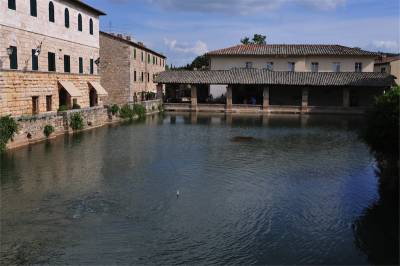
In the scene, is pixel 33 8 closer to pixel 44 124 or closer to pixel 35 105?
pixel 35 105

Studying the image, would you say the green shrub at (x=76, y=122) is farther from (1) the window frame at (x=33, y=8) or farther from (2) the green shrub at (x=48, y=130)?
(1) the window frame at (x=33, y=8)

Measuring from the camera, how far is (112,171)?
58.0 feet

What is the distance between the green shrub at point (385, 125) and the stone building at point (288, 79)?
3403cm

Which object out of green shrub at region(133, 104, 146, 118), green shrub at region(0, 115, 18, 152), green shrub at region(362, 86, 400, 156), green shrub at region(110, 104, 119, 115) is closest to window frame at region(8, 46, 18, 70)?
green shrub at region(0, 115, 18, 152)

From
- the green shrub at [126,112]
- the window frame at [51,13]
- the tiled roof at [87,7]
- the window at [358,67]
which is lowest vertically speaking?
the green shrub at [126,112]

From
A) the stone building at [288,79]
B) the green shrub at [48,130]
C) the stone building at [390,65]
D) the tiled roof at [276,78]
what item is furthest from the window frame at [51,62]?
the stone building at [390,65]

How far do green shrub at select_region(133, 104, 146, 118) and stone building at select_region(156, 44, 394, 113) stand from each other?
8079 millimetres

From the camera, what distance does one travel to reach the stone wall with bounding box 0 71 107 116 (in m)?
25.1

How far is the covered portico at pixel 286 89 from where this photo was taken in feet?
159

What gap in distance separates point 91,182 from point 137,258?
681cm

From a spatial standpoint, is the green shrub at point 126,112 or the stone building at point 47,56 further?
the green shrub at point 126,112

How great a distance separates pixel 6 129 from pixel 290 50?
40.5 meters

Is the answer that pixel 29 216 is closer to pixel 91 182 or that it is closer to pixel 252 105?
pixel 91 182

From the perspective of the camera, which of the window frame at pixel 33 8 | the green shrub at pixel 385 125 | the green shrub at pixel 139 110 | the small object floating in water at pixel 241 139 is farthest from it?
the green shrub at pixel 139 110
